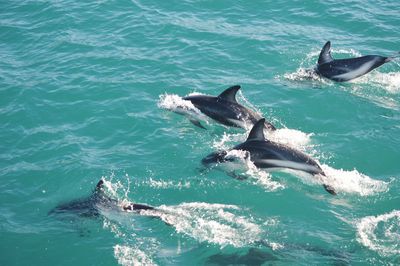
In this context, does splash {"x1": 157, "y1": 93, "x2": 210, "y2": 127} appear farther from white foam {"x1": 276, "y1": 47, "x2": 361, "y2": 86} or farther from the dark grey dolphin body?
white foam {"x1": 276, "y1": 47, "x2": 361, "y2": 86}

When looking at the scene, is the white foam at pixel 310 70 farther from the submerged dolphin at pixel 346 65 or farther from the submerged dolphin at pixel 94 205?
the submerged dolphin at pixel 94 205

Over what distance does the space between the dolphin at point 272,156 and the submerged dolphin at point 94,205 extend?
3.07 metres

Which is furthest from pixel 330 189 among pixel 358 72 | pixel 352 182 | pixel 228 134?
pixel 358 72

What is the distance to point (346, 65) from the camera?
19.6 m

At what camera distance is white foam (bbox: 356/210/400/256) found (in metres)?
12.5

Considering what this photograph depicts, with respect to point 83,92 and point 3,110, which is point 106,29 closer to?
point 83,92

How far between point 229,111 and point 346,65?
17.9 ft

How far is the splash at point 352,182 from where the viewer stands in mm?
14602

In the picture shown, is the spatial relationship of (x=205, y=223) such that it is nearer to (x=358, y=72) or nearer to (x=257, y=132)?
(x=257, y=132)

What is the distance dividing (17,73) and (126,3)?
315 inches

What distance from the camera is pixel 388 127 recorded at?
17438mm

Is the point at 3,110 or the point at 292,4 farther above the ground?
the point at 292,4

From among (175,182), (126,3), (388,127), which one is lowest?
(175,182)

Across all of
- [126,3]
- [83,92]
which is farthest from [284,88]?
[126,3]
